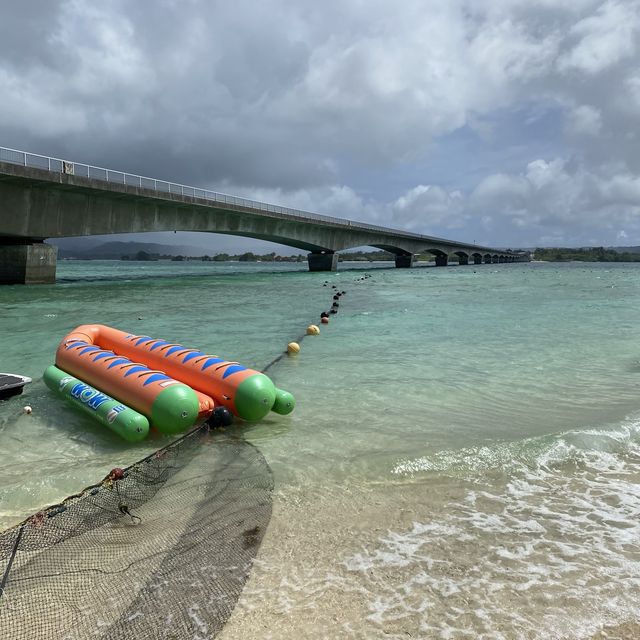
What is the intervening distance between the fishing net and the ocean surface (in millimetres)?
238

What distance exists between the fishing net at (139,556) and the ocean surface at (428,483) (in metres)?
0.24

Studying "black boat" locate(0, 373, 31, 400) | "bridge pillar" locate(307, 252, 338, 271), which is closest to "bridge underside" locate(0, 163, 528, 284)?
"bridge pillar" locate(307, 252, 338, 271)

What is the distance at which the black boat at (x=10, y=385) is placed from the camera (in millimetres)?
7781

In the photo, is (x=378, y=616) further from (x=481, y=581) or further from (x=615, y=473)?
(x=615, y=473)

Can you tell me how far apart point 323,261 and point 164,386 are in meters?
63.7

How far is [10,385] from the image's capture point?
25.6ft

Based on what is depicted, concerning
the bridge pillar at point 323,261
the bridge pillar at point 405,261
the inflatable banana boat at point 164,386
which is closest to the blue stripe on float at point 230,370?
the inflatable banana boat at point 164,386

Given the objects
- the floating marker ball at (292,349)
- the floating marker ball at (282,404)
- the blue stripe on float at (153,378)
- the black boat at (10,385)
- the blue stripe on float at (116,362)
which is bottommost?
the black boat at (10,385)

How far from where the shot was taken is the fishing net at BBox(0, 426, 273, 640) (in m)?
3.08

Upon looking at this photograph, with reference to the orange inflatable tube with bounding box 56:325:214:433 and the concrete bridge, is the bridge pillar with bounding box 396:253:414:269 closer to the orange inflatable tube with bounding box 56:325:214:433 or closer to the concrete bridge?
the concrete bridge

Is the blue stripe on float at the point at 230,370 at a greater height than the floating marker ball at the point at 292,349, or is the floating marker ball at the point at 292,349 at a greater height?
the blue stripe on float at the point at 230,370

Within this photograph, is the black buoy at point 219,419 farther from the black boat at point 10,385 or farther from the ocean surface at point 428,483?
the black boat at point 10,385

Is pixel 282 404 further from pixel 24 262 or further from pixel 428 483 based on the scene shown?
pixel 24 262

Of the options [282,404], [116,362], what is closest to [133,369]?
[116,362]
